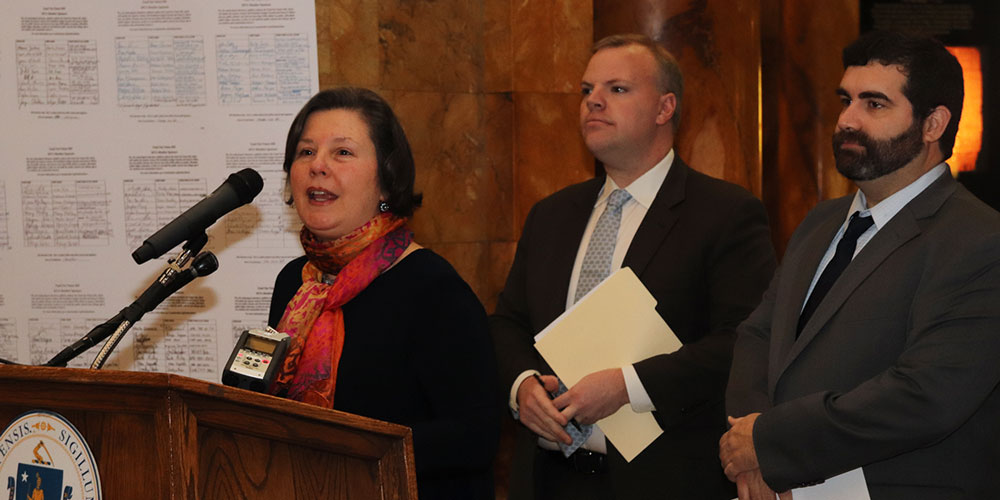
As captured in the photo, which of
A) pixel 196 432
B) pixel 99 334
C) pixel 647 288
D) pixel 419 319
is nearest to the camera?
pixel 196 432

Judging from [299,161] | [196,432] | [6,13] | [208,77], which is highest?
[6,13]

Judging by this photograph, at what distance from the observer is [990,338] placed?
1975mm

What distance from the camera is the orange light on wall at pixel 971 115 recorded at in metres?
6.09

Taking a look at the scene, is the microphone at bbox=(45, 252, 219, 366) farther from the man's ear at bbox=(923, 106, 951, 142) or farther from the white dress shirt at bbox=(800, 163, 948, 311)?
the man's ear at bbox=(923, 106, 951, 142)

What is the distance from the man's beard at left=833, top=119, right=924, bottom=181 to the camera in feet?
7.25

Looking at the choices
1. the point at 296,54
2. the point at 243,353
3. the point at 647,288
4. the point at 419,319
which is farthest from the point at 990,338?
the point at 296,54

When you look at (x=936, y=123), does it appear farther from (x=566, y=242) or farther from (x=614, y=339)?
(x=566, y=242)

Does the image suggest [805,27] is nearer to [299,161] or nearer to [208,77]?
[208,77]

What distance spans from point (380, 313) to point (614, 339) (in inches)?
29.2

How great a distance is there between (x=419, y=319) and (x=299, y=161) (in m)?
0.53

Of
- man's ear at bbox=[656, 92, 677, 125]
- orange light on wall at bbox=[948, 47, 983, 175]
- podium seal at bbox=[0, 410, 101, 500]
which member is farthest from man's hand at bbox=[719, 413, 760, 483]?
orange light on wall at bbox=[948, 47, 983, 175]

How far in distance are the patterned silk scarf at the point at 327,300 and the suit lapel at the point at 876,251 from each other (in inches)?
38.1

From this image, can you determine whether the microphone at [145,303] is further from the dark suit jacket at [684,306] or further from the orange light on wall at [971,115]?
the orange light on wall at [971,115]

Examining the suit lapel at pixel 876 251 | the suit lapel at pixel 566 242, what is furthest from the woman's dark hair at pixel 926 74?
the suit lapel at pixel 566 242
